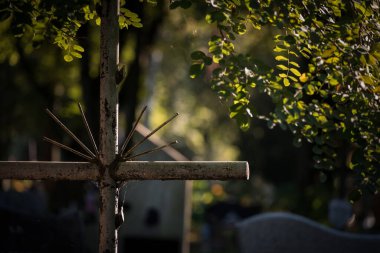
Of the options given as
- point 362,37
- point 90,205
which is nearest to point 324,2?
point 362,37

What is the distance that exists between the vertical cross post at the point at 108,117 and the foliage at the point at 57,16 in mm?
163

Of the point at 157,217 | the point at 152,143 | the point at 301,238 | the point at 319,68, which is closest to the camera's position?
the point at 319,68

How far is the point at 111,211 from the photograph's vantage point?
3105 millimetres

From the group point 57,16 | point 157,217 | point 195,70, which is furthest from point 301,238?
point 157,217

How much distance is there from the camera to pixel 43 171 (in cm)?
321

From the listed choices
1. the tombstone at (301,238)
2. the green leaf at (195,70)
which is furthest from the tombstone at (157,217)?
the green leaf at (195,70)

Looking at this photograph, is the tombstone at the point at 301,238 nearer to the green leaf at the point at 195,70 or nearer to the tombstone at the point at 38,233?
the tombstone at the point at 38,233

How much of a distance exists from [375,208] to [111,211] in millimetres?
19092

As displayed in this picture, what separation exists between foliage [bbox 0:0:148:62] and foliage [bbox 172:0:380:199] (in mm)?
635

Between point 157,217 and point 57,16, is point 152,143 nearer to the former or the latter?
point 157,217

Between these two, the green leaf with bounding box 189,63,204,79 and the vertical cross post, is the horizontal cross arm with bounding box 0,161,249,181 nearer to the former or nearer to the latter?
the vertical cross post

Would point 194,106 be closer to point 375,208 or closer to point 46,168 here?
point 375,208

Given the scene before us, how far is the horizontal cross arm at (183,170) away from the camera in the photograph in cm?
310

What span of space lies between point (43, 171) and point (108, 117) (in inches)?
20.5
